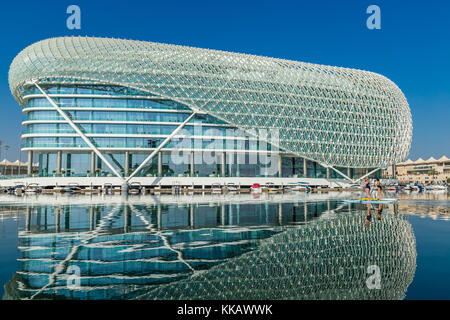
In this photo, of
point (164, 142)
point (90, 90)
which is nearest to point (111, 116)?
point (90, 90)

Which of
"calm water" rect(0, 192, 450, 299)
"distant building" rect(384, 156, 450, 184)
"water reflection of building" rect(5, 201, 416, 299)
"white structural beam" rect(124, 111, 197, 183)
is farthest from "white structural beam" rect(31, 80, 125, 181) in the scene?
"distant building" rect(384, 156, 450, 184)

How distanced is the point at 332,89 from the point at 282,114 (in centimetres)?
1595

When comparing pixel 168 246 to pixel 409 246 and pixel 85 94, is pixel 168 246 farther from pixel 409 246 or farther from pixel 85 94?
pixel 85 94

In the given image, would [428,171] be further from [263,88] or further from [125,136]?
[125,136]

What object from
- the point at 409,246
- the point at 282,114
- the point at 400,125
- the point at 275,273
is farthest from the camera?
the point at 400,125

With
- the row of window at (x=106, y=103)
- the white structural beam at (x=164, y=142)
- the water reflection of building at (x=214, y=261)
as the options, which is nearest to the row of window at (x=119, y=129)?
the white structural beam at (x=164, y=142)

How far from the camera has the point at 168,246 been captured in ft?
41.0

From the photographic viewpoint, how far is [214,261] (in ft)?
33.6

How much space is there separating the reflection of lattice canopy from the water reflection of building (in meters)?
63.4

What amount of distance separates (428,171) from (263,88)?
135872 mm

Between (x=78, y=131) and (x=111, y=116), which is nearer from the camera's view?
(x=78, y=131)

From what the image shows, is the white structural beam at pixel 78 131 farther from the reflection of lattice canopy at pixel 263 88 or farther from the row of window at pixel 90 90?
the reflection of lattice canopy at pixel 263 88

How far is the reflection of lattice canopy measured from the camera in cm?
7450
